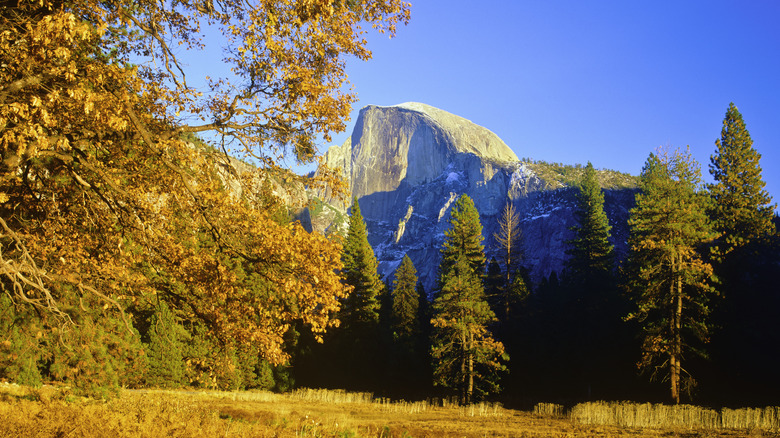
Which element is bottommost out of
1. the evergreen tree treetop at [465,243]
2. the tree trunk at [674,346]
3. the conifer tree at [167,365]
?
the conifer tree at [167,365]

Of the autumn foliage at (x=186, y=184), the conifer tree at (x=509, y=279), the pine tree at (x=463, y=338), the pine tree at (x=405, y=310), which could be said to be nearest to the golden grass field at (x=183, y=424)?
the autumn foliage at (x=186, y=184)

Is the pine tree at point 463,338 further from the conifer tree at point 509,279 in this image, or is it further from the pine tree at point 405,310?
the conifer tree at point 509,279

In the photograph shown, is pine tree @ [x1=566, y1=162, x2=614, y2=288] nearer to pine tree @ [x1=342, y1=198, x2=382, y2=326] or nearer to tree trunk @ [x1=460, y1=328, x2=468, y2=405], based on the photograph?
tree trunk @ [x1=460, y1=328, x2=468, y2=405]

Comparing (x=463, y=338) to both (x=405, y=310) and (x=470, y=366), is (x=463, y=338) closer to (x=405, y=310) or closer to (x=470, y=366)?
(x=470, y=366)

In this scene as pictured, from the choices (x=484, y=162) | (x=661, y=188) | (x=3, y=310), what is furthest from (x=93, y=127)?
(x=484, y=162)

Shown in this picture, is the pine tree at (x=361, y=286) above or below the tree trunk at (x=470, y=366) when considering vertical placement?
above

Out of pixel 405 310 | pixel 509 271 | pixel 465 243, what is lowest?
pixel 405 310

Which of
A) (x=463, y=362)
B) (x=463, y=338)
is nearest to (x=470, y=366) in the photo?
(x=463, y=362)

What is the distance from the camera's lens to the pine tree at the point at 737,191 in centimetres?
3891

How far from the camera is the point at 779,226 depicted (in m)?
60.8

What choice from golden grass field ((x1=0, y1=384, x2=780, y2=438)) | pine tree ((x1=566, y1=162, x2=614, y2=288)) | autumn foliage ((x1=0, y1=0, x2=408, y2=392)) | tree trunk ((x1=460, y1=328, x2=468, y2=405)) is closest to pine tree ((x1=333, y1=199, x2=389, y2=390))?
tree trunk ((x1=460, y1=328, x2=468, y2=405))

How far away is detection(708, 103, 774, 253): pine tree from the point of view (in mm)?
38906

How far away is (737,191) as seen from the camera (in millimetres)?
42219

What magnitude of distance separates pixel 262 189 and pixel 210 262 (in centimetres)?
157
